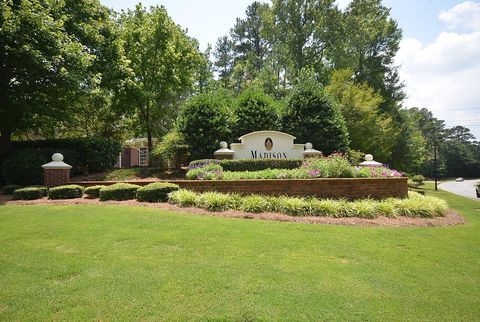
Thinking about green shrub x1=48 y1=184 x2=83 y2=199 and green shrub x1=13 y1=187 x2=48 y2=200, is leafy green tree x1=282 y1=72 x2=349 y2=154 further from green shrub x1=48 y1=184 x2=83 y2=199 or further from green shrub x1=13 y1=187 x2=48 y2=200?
green shrub x1=13 y1=187 x2=48 y2=200

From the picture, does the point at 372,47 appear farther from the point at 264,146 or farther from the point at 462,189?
the point at 264,146

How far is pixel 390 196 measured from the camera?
9.67m

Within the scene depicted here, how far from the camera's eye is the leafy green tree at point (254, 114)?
Result: 16.2 m

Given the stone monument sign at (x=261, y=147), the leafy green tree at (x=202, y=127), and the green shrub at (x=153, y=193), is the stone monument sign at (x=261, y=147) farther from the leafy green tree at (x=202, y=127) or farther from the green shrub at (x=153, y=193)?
Result: the green shrub at (x=153, y=193)

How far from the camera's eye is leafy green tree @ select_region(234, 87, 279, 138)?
1617cm

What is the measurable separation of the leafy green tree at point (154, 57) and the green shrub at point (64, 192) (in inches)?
374

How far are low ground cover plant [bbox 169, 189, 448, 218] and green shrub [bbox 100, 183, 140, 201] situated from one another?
147 centimetres

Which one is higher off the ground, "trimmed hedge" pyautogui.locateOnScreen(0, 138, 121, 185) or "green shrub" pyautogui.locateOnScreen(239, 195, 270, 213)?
"trimmed hedge" pyautogui.locateOnScreen(0, 138, 121, 185)

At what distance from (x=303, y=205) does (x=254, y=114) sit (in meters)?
9.04

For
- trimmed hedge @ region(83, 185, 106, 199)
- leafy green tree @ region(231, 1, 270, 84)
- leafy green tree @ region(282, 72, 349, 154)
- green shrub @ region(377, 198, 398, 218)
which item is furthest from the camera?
leafy green tree @ region(231, 1, 270, 84)

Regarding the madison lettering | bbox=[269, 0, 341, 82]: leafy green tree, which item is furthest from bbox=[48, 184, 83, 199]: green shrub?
bbox=[269, 0, 341, 82]: leafy green tree

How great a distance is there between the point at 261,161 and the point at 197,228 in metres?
7.46

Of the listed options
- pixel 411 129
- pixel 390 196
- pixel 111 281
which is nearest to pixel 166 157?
pixel 390 196

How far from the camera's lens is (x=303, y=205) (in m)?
8.13
